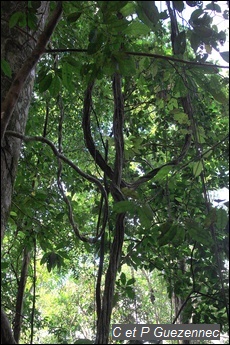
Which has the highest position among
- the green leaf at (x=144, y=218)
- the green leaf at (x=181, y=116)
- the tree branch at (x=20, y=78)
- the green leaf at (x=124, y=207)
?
the green leaf at (x=181, y=116)

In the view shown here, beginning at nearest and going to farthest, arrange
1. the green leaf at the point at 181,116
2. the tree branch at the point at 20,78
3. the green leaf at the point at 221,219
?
the tree branch at the point at 20,78
the green leaf at the point at 221,219
the green leaf at the point at 181,116

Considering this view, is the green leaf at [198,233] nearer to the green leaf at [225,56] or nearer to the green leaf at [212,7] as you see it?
the green leaf at [225,56]

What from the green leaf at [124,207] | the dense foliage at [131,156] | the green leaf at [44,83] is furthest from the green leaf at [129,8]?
the green leaf at [124,207]

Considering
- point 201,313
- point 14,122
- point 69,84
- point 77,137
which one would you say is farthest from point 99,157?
point 77,137

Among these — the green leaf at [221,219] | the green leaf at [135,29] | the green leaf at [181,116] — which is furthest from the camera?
the green leaf at [181,116]

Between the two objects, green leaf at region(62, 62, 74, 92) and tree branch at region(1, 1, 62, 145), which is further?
green leaf at region(62, 62, 74, 92)

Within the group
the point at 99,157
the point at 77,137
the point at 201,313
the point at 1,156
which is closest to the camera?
the point at 1,156

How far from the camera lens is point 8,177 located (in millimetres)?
666

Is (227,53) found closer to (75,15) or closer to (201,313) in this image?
(75,15)

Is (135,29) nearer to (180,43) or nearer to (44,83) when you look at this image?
(180,43)

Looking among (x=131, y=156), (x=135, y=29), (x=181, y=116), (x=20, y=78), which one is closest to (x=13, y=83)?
(x=20, y=78)

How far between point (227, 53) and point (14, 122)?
1.46 ft

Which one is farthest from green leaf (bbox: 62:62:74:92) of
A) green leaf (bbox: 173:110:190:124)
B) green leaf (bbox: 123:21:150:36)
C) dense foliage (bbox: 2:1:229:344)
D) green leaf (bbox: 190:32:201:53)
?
green leaf (bbox: 173:110:190:124)

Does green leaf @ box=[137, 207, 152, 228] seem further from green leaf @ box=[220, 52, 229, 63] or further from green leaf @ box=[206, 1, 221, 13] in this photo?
green leaf @ box=[206, 1, 221, 13]
